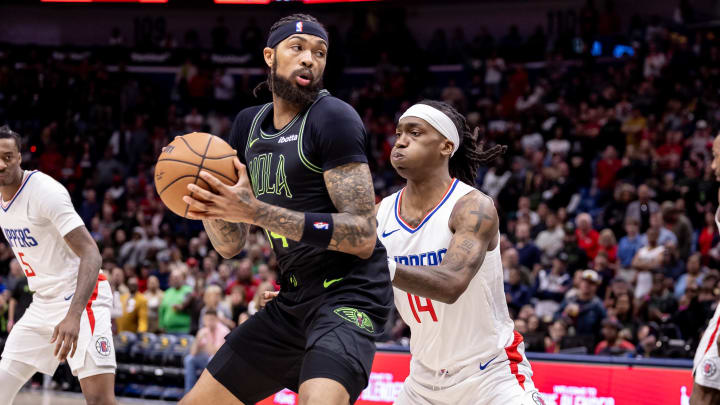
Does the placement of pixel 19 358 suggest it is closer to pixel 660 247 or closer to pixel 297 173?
pixel 297 173

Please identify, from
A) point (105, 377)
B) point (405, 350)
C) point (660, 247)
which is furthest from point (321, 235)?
point (660, 247)

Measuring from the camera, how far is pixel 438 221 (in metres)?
4.07

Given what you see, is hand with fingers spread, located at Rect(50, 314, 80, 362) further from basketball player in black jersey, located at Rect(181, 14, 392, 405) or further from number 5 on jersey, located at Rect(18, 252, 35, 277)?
basketball player in black jersey, located at Rect(181, 14, 392, 405)

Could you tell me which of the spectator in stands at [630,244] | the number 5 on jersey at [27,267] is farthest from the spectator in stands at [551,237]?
the number 5 on jersey at [27,267]

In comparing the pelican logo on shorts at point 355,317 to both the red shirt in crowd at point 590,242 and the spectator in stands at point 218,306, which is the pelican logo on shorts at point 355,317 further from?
the red shirt in crowd at point 590,242

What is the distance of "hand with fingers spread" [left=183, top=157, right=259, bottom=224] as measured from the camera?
118 inches

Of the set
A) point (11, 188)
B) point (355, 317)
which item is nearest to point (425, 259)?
point (355, 317)

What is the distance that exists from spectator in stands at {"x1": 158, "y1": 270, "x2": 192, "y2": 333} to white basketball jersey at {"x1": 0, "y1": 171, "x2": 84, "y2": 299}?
642cm

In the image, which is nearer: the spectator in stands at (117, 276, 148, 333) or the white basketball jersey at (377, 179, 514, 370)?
the white basketball jersey at (377, 179, 514, 370)

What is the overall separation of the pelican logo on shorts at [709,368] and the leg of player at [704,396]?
0.27ft

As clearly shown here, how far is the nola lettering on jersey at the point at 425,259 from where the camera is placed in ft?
13.2

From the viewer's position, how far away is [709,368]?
4.10 meters

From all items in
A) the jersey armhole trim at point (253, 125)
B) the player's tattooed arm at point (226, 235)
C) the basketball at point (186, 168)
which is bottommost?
the player's tattooed arm at point (226, 235)

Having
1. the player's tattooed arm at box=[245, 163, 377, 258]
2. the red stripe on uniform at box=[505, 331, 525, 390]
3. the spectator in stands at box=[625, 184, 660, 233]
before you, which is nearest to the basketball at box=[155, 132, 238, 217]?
the player's tattooed arm at box=[245, 163, 377, 258]
